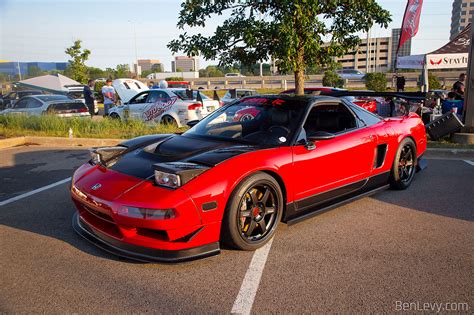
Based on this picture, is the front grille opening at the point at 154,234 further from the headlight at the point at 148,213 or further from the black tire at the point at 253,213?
the black tire at the point at 253,213

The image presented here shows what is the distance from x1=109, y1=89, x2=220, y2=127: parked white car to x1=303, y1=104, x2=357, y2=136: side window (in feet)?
22.5

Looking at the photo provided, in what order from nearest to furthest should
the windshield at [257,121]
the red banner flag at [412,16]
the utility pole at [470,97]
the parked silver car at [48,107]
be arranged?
the windshield at [257,121] < the utility pole at [470,97] < the parked silver car at [48,107] < the red banner flag at [412,16]

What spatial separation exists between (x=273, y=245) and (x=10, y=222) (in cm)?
282

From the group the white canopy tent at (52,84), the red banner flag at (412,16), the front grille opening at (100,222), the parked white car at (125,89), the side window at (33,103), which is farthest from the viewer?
the white canopy tent at (52,84)

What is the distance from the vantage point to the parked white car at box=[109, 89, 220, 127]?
10.9m

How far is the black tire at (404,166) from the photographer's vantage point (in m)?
4.78

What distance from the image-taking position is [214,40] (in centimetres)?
711

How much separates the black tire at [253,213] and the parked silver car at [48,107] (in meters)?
10.8

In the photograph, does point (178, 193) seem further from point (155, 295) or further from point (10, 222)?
point (10, 222)

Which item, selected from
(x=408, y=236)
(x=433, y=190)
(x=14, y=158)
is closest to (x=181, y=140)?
(x=408, y=236)

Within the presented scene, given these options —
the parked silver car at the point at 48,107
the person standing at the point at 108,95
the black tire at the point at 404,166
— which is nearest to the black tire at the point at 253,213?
the black tire at the point at 404,166

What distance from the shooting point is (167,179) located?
9.48 ft

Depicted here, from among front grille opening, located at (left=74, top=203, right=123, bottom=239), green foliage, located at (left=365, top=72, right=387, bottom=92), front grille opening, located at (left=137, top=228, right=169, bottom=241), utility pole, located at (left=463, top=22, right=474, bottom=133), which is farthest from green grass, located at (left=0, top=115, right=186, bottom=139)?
green foliage, located at (left=365, top=72, right=387, bottom=92)

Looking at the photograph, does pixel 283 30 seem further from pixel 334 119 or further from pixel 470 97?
pixel 470 97
